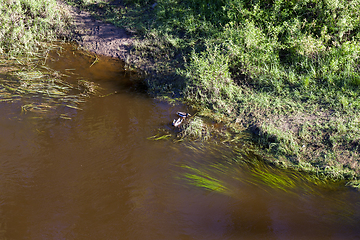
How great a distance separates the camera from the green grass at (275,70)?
4.02 metres

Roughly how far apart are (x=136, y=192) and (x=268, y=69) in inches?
131

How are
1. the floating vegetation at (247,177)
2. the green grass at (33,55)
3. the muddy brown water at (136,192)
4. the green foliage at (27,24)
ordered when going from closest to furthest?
the muddy brown water at (136,192)
the floating vegetation at (247,177)
the green grass at (33,55)
the green foliage at (27,24)

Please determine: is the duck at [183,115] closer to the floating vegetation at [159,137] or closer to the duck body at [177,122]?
the duck body at [177,122]

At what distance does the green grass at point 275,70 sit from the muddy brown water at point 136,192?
0.70 m

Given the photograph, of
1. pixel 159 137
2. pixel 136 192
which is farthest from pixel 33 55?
pixel 136 192

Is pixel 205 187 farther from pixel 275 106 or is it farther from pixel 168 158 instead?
pixel 275 106

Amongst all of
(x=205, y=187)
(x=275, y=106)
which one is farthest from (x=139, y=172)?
(x=275, y=106)

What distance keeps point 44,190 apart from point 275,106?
3.49m

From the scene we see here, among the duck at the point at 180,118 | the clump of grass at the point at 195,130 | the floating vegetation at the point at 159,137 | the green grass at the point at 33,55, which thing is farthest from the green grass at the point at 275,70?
the green grass at the point at 33,55

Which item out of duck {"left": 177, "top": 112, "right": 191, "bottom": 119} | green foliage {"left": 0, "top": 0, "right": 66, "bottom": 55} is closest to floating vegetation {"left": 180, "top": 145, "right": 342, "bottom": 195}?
duck {"left": 177, "top": 112, "right": 191, "bottom": 119}

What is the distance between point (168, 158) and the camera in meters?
3.84

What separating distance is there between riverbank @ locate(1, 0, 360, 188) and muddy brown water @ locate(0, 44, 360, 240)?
72 centimetres

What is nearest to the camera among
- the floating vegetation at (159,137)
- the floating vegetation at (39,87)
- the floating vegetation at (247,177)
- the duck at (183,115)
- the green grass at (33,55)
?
the floating vegetation at (247,177)

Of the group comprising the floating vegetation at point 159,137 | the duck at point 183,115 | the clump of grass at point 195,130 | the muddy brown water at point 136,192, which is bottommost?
the muddy brown water at point 136,192
